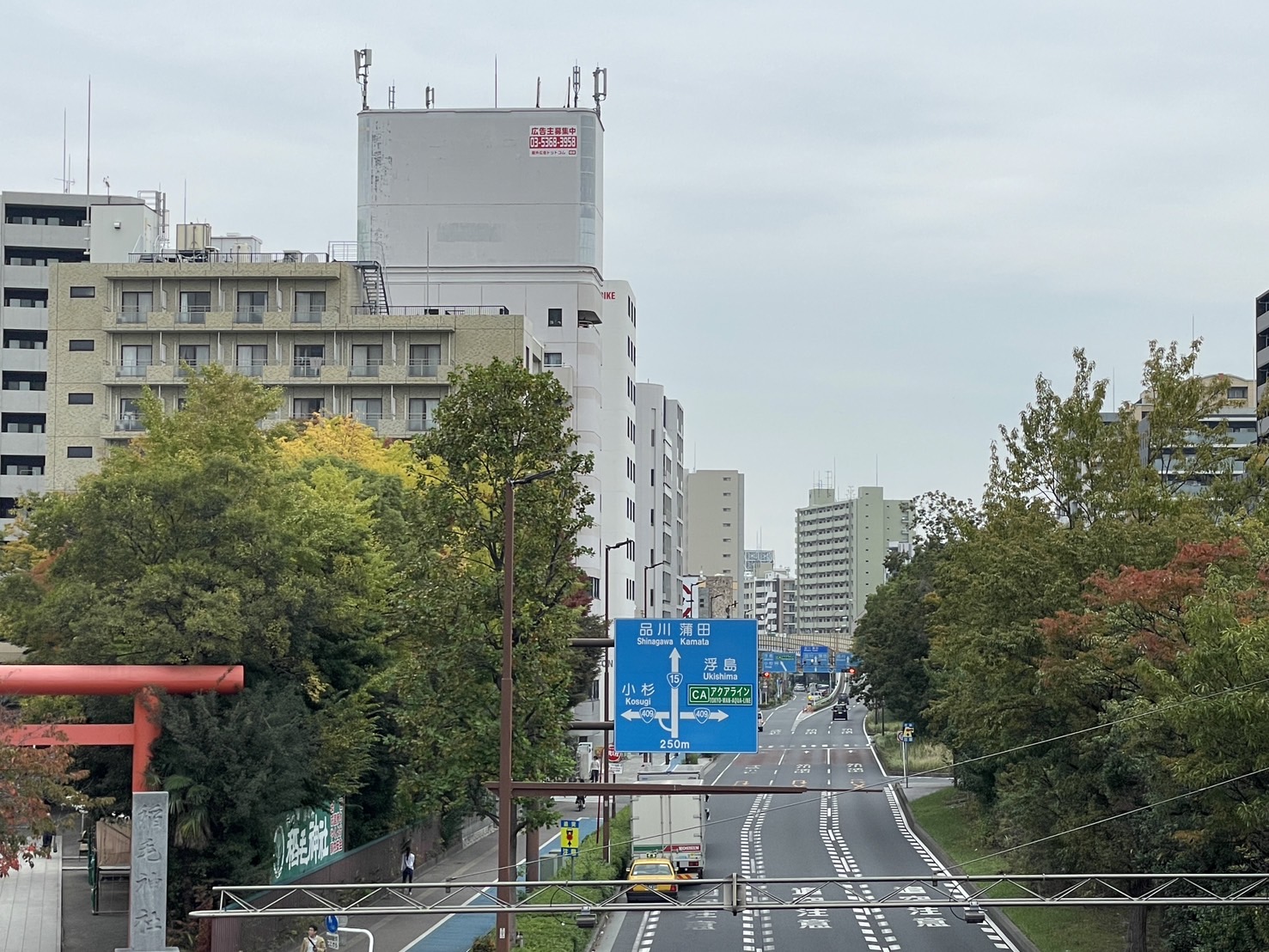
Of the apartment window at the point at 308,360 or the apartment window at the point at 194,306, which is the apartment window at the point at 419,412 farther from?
the apartment window at the point at 194,306

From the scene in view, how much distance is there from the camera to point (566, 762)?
120ft

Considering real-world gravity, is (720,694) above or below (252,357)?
below

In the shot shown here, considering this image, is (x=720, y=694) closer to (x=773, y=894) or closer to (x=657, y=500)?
(x=773, y=894)

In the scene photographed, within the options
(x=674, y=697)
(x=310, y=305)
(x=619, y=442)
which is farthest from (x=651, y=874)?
(x=619, y=442)

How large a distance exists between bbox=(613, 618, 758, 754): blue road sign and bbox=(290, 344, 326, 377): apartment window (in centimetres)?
6156

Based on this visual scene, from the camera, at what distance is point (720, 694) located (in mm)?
28203

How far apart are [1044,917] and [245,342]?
2296 inches

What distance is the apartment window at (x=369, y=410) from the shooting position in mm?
86938

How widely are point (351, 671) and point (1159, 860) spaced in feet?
64.7

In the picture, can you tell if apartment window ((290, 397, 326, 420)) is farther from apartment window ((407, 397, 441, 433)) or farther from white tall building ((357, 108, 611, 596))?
white tall building ((357, 108, 611, 596))

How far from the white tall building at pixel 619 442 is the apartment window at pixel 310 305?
21827mm

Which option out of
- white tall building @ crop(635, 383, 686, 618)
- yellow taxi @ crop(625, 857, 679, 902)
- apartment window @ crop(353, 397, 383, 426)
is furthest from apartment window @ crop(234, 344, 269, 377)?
yellow taxi @ crop(625, 857, 679, 902)

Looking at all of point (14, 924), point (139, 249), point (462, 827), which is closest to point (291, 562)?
point (14, 924)

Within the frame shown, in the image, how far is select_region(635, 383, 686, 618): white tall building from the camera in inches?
4938
